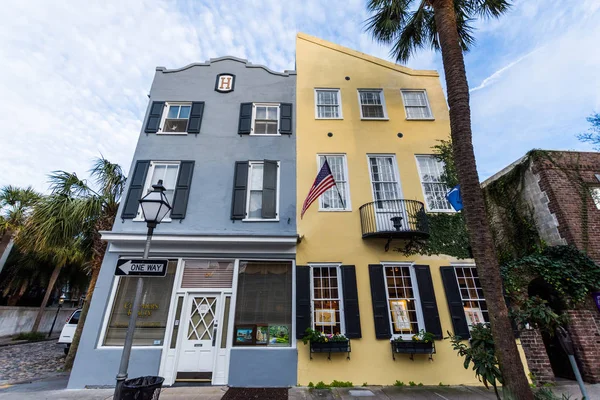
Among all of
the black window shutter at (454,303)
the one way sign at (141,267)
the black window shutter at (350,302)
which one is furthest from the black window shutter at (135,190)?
the black window shutter at (454,303)

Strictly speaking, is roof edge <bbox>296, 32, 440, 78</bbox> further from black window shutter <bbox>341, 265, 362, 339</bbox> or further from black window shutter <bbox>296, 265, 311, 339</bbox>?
black window shutter <bbox>296, 265, 311, 339</bbox>

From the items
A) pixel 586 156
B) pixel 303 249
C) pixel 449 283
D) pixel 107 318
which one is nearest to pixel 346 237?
pixel 303 249

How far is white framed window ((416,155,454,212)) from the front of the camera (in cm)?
840

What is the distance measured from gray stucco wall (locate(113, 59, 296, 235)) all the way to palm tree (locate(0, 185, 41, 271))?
9726 millimetres

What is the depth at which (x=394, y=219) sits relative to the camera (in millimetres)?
7406

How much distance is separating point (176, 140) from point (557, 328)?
11058 millimetres

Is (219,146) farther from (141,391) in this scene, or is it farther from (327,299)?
(141,391)

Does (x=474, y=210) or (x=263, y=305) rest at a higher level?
(x=474, y=210)

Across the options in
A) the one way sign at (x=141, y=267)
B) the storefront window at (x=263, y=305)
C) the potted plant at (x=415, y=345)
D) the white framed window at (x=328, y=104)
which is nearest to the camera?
the one way sign at (x=141, y=267)

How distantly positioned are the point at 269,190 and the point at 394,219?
3.95m

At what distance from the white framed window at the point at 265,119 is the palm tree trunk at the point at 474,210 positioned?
559 cm

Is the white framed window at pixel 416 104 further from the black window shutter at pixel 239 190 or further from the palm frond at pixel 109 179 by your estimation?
the palm frond at pixel 109 179

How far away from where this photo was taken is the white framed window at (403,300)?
7.02 m

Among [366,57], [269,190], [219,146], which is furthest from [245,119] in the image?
[366,57]
